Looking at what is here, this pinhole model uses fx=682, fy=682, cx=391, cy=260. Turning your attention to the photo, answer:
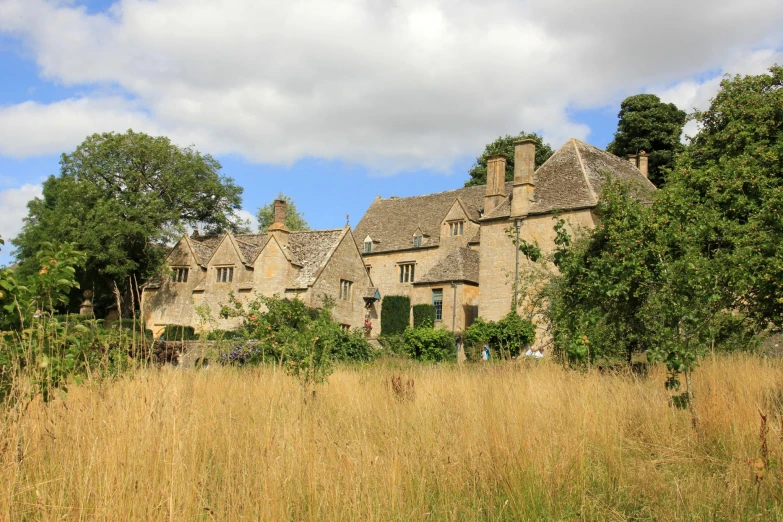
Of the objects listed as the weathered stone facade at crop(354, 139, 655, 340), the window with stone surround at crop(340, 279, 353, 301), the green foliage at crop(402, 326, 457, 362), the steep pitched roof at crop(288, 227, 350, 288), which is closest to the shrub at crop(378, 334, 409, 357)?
the green foliage at crop(402, 326, 457, 362)

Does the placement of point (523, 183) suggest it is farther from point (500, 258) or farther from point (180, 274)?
point (180, 274)

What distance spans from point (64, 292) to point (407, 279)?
136 feet

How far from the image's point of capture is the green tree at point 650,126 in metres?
49.6

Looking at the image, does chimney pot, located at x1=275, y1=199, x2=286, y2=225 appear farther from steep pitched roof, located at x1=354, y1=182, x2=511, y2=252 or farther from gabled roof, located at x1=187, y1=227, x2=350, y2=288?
steep pitched roof, located at x1=354, y1=182, x2=511, y2=252

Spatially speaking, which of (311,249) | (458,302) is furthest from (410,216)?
(311,249)

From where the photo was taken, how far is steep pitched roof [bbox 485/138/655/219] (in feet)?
115

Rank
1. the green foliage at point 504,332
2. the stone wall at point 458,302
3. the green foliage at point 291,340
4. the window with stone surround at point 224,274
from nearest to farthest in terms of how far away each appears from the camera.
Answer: the green foliage at point 291,340 → the green foliage at point 504,332 → the stone wall at point 458,302 → the window with stone surround at point 224,274

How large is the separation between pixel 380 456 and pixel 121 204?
42671 millimetres

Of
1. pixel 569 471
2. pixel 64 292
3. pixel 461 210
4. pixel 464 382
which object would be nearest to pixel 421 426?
pixel 569 471

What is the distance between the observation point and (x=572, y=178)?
119 ft

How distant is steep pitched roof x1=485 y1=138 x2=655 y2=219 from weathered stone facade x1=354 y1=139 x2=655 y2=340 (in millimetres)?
55

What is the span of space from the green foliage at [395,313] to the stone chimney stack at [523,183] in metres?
10.3

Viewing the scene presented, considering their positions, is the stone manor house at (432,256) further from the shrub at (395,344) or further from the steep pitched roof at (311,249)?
the shrub at (395,344)

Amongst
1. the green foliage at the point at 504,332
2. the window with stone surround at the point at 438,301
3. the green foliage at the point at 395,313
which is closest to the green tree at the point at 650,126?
the window with stone surround at the point at 438,301
